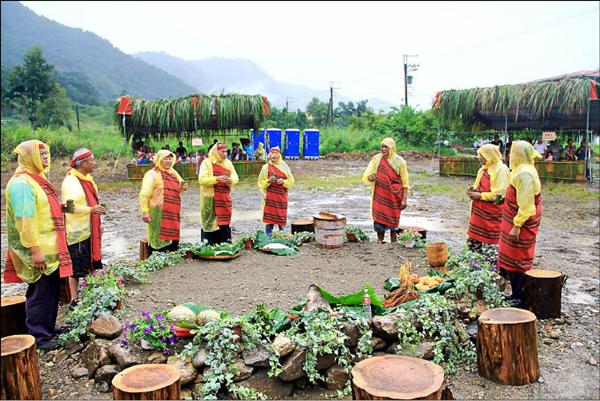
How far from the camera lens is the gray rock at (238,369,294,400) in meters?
3.46

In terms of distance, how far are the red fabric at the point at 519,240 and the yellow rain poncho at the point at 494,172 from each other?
70 centimetres

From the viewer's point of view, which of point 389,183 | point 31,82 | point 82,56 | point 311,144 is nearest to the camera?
point 389,183

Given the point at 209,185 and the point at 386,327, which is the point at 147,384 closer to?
the point at 386,327

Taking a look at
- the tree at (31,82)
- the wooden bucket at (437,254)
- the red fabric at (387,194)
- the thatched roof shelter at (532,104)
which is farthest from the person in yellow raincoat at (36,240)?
the tree at (31,82)

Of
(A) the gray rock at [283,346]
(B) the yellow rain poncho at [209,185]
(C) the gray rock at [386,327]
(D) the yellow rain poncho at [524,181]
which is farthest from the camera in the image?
(B) the yellow rain poncho at [209,185]

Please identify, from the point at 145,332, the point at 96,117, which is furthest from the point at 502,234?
the point at 96,117

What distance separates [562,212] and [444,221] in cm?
281

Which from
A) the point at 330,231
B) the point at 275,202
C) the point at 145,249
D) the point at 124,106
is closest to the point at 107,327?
the point at 145,249

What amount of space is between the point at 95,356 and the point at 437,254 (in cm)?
364

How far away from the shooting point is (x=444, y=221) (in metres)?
9.99

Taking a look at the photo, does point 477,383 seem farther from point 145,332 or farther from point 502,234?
point 145,332

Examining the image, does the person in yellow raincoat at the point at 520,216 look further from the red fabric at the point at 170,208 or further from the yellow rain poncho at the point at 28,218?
the yellow rain poncho at the point at 28,218

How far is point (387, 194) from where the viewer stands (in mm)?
6840

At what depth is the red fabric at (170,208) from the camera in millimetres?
5906
